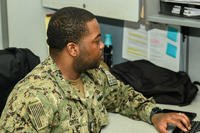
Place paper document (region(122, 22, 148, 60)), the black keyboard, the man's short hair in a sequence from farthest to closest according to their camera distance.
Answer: paper document (region(122, 22, 148, 60))
the black keyboard
the man's short hair

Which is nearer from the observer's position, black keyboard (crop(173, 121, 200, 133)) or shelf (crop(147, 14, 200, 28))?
black keyboard (crop(173, 121, 200, 133))

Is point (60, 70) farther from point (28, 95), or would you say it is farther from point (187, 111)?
point (187, 111)

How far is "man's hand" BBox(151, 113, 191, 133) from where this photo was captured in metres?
1.44

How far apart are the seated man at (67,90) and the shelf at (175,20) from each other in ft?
1.30

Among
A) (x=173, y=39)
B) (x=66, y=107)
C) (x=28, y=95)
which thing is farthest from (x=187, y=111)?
(x=28, y=95)

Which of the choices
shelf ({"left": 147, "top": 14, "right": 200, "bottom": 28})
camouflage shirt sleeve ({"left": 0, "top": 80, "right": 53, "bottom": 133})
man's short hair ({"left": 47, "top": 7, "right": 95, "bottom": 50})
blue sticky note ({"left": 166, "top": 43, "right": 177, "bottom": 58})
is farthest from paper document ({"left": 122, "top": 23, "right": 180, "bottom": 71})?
camouflage shirt sleeve ({"left": 0, "top": 80, "right": 53, "bottom": 133})

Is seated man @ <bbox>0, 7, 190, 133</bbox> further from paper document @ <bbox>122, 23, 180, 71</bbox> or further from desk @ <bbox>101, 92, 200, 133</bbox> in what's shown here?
paper document @ <bbox>122, 23, 180, 71</bbox>

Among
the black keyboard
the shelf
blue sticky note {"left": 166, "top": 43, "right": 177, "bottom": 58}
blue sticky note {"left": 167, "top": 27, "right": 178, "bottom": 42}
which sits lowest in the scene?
the black keyboard

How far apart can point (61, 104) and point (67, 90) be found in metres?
0.06

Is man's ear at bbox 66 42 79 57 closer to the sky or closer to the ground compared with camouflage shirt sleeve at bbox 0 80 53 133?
closer to the sky

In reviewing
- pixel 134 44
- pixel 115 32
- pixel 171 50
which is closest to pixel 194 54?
pixel 171 50

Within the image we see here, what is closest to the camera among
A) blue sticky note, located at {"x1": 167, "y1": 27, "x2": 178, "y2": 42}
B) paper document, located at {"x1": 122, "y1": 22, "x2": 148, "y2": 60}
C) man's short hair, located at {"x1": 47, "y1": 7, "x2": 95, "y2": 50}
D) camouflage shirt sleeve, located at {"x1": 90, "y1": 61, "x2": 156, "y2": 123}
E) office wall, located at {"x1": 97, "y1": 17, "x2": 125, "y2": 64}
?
man's short hair, located at {"x1": 47, "y1": 7, "x2": 95, "y2": 50}

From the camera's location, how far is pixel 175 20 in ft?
5.46

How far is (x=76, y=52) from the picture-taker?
1.35m
